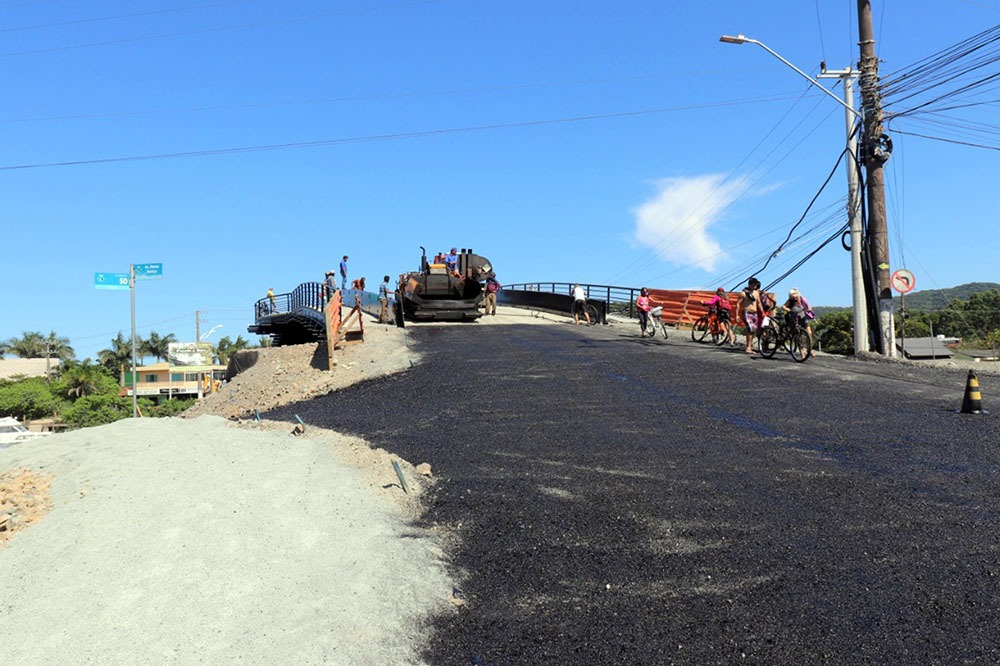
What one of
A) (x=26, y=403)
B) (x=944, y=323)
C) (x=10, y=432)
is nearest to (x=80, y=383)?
(x=26, y=403)

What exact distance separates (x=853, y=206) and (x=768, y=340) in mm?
5966

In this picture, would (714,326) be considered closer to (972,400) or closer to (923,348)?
(923,348)

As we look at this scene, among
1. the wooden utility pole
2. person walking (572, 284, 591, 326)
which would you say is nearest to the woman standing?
the wooden utility pole

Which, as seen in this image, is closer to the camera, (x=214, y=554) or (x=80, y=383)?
(x=214, y=554)

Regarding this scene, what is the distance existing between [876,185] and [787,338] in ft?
21.6

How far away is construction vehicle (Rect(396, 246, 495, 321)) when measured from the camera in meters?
32.1

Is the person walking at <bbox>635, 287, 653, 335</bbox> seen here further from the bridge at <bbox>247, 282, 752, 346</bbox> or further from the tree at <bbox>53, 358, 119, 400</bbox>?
the tree at <bbox>53, 358, 119, 400</bbox>

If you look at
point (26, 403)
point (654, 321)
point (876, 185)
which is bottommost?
point (26, 403)

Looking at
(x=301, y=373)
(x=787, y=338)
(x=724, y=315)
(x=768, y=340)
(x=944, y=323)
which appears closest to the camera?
(x=787, y=338)

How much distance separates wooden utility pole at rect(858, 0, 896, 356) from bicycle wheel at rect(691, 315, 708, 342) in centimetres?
473

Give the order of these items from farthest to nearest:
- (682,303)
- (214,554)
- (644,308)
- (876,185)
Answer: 1. (682,303)
2. (644,308)
3. (876,185)
4. (214,554)

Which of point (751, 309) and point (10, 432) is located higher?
point (751, 309)

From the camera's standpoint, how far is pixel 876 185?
74.8 ft

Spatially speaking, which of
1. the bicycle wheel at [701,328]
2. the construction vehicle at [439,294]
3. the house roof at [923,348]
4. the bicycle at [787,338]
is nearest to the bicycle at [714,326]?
the bicycle wheel at [701,328]
